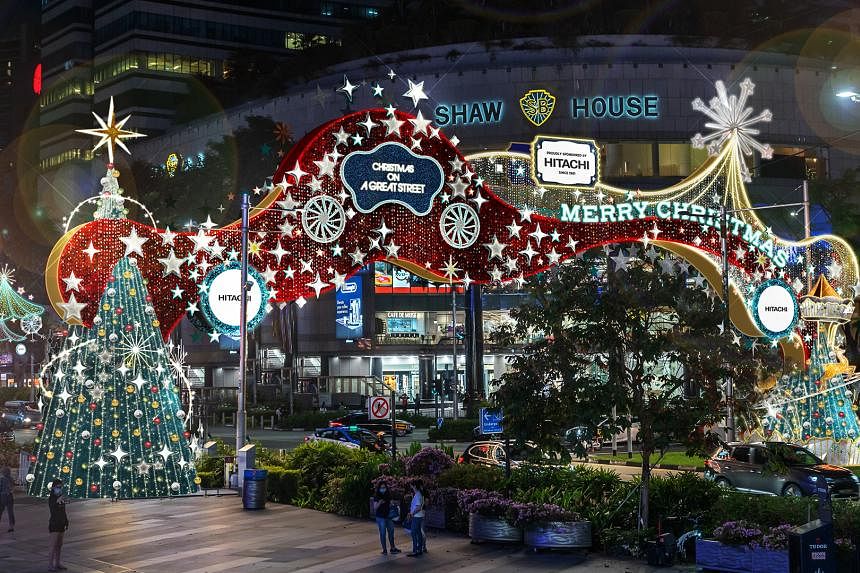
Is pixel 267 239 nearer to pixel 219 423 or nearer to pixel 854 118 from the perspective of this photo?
pixel 219 423

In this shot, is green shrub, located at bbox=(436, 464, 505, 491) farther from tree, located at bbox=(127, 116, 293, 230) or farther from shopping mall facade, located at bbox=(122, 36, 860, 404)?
tree, located at bbox=(127, 116, 293, 230)

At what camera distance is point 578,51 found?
85.3 metres

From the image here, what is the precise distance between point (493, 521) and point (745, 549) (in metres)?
5.79

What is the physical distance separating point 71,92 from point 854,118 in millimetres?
106284

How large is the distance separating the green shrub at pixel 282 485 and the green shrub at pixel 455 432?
24630 mm

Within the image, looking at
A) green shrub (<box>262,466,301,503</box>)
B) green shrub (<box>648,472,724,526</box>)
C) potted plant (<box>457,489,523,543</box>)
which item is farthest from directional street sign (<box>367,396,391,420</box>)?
green shrub (<box>648,472,724,526</box>)

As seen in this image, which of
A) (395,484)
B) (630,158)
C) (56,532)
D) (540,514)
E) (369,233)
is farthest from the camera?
(630,158)

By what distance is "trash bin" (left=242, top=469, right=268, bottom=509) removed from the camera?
94.9ft

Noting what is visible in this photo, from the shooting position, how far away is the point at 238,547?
23.0 metres

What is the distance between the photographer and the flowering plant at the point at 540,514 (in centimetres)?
2217

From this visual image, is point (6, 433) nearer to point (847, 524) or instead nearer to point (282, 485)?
point (282, 485)

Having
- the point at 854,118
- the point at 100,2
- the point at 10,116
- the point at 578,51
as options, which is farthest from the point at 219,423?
the point at 10,116

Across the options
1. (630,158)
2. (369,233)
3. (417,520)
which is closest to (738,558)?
(417,520)

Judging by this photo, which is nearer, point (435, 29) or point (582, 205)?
point (582, 205)
